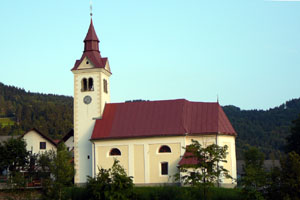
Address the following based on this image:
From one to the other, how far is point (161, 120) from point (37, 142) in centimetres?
2444

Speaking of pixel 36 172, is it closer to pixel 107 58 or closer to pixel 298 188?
pixel 107 58

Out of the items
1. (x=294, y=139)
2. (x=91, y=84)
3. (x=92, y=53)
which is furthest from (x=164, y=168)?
(x=294, y=139)

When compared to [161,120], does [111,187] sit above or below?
below

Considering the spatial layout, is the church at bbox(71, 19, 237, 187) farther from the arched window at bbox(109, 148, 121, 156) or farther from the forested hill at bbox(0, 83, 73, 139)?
the forested hill at bbox(0, 83, 73, 139)

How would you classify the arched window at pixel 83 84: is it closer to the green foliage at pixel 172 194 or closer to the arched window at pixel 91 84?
the arched window at pixel 91 84

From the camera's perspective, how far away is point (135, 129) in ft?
160

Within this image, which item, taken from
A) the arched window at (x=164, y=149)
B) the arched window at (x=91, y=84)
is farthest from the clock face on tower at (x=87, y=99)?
the arched window at (x=164, y=149)

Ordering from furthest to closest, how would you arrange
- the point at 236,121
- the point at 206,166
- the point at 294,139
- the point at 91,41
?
the point at 236,121 < the point at 294,139 < the point at 91,41 < the point at 206,166

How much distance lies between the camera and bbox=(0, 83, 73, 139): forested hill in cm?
12938

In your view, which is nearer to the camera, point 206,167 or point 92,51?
point 206,167

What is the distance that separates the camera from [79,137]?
50750 millimetres

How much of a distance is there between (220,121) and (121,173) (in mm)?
17576

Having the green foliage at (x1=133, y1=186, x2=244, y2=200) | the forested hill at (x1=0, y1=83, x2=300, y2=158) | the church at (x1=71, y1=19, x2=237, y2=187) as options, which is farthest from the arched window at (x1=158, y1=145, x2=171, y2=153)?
the forested hill at (x1=0, y1=83, x2=300, y2=158)

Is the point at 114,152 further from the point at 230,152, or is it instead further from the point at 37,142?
the point at 37,142
